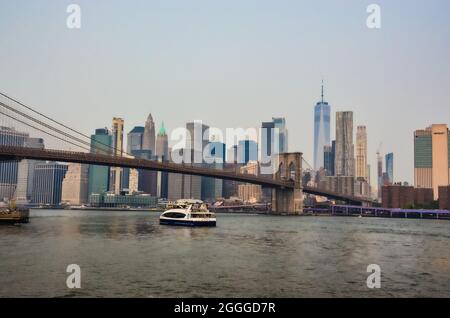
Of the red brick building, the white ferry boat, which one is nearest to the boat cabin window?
the white ferry boat

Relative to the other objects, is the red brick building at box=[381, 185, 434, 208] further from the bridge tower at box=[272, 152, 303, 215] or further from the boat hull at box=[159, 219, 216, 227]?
the boat hull at box=[159, 219, 216, 227]

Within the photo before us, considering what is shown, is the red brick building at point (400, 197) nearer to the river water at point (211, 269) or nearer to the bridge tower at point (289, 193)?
the bridge tower at point (289, 193)

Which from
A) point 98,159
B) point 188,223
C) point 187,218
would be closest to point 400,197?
point 98,159

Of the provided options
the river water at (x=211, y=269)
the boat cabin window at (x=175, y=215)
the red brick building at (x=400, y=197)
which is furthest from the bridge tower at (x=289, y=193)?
the river water at (x=211, y=269)

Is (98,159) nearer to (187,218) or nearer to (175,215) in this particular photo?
(175,215)
